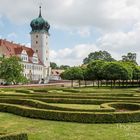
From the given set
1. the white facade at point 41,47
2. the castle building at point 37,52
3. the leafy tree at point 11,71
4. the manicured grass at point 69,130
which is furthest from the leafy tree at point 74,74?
the manicured grass at point 69,130

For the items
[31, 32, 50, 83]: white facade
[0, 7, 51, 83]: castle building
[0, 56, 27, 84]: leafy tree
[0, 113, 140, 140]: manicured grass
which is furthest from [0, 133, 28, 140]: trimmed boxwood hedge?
[31, 32, 50, 83]: white facade

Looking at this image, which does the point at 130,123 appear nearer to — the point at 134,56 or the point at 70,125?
the point at 70,125

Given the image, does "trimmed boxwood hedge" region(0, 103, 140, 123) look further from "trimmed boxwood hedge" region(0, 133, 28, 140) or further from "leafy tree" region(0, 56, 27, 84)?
"leafy tree" region(0, 56, 27, 84)

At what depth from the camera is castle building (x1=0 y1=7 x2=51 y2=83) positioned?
9785 cm

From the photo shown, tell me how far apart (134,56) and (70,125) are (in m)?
124

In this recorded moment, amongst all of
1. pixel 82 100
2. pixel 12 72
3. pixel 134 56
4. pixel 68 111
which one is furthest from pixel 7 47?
pixel 68 111

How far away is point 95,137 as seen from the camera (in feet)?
44.0

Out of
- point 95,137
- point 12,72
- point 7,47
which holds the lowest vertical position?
point 95,137

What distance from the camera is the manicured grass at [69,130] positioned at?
44.1 ft

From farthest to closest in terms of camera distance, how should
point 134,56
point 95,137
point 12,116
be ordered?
point 134,56 < point 12,116 < point 95,137

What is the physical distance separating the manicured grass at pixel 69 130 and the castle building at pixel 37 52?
79.5 meters

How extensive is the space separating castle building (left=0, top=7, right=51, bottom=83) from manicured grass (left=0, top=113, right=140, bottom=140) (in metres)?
79.5

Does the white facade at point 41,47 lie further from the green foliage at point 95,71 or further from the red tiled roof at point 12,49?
the green foliage at point 95,71

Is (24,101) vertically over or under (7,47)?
under
